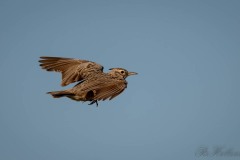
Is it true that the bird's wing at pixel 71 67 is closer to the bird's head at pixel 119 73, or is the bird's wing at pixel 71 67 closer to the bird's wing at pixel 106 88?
the bird's head at pixel 119 73

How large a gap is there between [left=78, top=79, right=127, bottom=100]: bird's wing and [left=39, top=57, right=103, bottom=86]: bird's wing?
168cm

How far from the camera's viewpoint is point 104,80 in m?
14.1

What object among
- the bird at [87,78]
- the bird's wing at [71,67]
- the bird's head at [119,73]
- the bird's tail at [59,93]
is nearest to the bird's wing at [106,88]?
the bird at [87,78]

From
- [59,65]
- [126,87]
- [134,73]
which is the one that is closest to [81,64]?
[59,65]

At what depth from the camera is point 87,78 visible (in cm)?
1528

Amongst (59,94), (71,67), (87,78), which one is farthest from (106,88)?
(71,67)

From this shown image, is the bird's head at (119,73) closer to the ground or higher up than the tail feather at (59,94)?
higher up

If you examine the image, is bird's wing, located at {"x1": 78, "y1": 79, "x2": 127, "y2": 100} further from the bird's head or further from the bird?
the bird's head

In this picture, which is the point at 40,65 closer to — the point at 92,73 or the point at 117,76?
the point at 92,73

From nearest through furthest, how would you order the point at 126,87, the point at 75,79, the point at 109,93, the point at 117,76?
1. the point at 109,93
2. the point at 126,87
3. the point at 117,76
4. the point at 75,79

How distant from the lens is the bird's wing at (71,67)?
1615cm

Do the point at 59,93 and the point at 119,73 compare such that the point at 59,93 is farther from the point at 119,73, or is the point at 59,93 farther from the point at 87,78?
the point at 119,73

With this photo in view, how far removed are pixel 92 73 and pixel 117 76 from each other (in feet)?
3.44

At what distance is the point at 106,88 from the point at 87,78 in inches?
81.5
